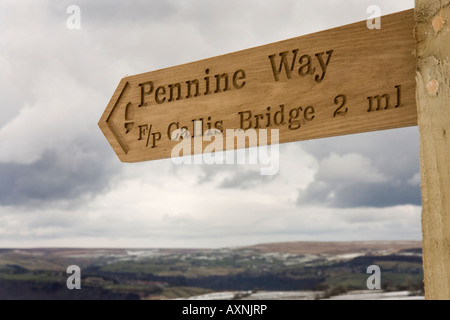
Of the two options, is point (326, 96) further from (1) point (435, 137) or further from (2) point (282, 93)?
(1) point (435, 137)

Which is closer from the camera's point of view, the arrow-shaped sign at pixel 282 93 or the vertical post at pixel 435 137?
the vertical post at pixel 435 137

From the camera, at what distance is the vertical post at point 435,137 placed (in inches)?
41.3

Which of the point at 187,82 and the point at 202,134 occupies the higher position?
the point at 187,82

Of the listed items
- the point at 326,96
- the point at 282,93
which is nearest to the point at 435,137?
the point at 326,96

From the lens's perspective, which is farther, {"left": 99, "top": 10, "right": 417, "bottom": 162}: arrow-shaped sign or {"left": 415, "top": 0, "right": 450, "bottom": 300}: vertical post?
{"left": 99, "top": 10, "right": 417, "bottom": 162}: arrow-shaped sign

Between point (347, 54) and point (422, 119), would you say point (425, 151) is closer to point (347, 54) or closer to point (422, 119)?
point (422, 119)

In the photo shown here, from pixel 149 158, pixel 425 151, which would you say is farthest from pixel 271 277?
pixel 425 151

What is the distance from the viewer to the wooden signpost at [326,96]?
1.08 meters

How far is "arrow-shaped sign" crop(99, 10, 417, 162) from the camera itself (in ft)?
4.15

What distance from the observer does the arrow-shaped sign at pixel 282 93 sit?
49.8 inches

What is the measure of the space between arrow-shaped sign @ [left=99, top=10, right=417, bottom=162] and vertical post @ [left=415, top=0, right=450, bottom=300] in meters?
0.10

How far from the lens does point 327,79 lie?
53.5 inches

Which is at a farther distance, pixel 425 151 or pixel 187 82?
pixel 187 82
